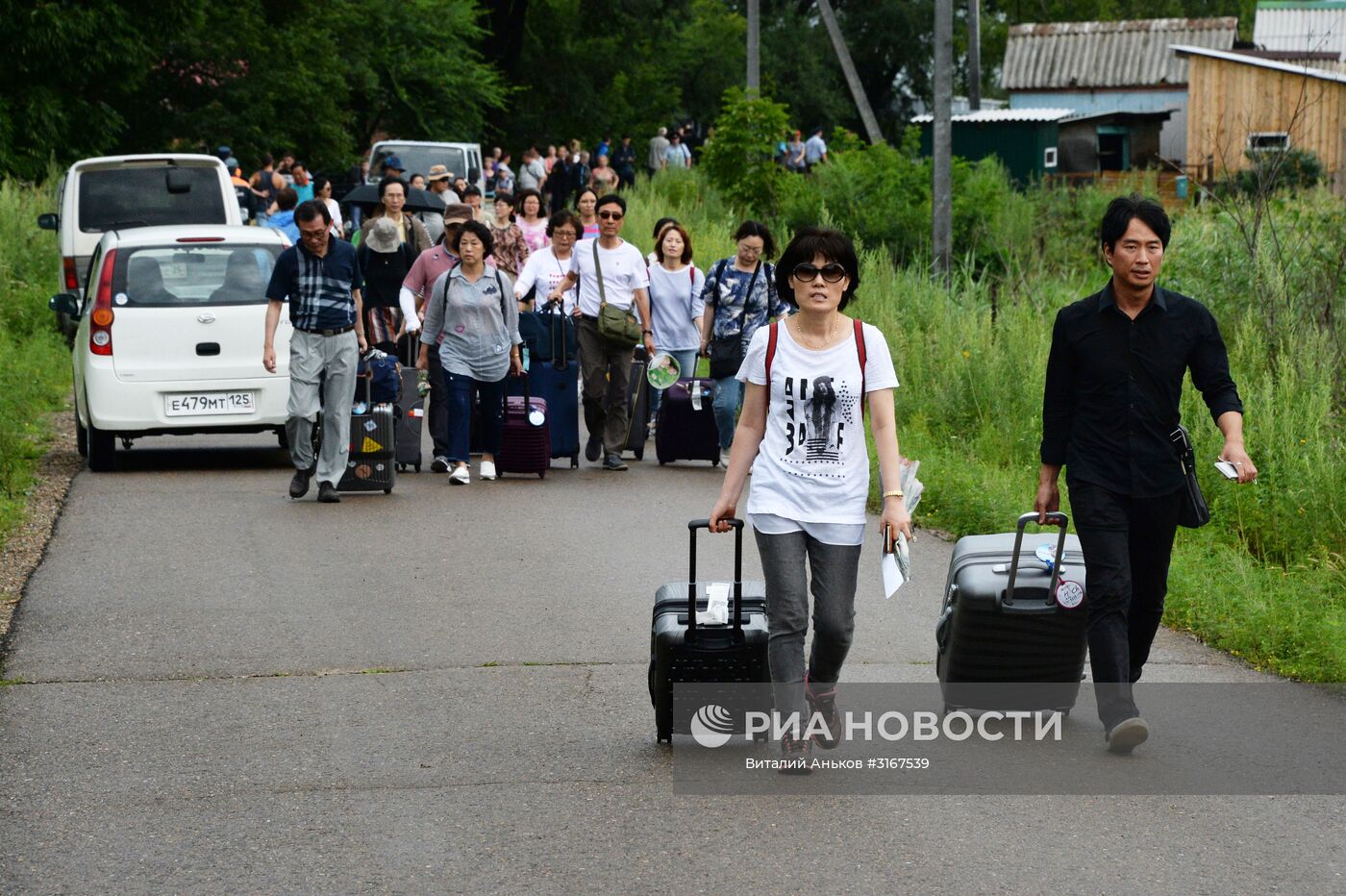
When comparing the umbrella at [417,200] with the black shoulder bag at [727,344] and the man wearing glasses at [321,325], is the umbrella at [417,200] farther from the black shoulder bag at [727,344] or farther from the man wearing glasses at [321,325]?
the man wearing glasses at [321,325]

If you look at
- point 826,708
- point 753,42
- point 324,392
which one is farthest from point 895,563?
point 753,42

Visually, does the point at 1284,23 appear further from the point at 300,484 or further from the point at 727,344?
the point at 300,484

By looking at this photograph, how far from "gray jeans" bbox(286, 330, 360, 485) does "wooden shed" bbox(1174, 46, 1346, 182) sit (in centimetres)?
2909

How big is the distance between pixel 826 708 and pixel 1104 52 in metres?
55.2

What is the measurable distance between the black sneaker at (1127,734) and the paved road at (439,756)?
7cm

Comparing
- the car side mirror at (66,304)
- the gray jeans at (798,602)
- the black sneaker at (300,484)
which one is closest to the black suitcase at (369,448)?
the black sneaker at (300,484)

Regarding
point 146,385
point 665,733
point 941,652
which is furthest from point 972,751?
point 146,385

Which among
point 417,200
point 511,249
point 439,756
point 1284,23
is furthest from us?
point 1284,23

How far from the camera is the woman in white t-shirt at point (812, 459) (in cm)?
617

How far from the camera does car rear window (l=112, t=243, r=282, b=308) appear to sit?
45.9 feet

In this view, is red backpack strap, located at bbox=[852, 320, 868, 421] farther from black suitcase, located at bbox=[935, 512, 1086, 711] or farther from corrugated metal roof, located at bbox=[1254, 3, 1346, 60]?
corrugated metal roof, located at bbox=[1254, 3, 1346, 60]

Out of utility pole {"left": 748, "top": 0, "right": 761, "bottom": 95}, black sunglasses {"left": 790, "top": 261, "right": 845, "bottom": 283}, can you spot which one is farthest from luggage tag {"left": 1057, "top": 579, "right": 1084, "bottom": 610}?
utility pole {"left": 748, "top": 0, "right": 761, "bottom": 95}

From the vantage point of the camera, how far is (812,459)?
618 centimetres

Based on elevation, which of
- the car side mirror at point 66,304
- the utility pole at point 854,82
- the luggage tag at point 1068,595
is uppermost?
the utility pole at point 854,82
